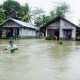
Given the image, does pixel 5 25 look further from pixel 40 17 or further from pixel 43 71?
pixel 43 71

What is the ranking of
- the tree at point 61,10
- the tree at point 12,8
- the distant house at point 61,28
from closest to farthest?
the distant house at point 61,28, the tree at point 12,8, the tree at point 61,10

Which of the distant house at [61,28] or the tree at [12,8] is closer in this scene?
the distant house at [61,28]

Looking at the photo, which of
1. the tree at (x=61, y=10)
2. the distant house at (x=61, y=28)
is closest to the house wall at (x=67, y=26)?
the distant house at (x=61, y=28)

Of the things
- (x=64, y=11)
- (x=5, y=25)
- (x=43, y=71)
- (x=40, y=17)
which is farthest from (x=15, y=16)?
(x=43, y=71)

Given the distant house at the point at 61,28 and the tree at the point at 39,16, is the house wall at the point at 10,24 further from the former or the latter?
the tree at the point at 39,16

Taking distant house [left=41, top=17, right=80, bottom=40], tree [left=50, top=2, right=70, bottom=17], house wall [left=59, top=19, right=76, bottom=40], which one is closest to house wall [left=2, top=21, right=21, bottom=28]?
distant house [left=41, top=17, right=80, bottom=40]

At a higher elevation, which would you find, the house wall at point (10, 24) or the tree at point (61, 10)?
the tree at point (61, 10)

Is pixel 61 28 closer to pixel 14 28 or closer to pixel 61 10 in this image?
pixel 14 28

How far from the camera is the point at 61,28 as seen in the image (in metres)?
41.3

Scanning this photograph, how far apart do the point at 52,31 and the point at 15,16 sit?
73.7 feet

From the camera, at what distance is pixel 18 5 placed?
63000 mm

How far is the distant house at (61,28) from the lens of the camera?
4075 centimetres

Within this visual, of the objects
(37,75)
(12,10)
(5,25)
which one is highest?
(12,10)

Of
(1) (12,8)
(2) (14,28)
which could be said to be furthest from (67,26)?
(1) (12,8)
